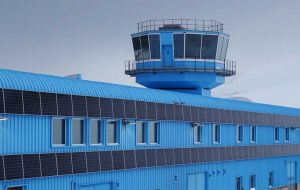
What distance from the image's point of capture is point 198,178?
38906 millimetres

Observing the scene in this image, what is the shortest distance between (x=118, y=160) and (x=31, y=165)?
6.79 m

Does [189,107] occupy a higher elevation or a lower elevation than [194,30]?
lower

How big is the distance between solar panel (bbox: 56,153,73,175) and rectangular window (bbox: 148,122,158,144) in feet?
25.2

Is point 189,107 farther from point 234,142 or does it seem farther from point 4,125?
point 4,125

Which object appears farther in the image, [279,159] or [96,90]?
[279,159]

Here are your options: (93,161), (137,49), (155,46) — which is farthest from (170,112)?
(137,49)

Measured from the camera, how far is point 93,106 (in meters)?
29.5

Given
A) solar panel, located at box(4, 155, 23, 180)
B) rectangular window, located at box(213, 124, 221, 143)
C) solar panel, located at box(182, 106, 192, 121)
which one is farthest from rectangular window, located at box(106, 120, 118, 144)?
rectangular window, located at box(213, 124, 221, 143)

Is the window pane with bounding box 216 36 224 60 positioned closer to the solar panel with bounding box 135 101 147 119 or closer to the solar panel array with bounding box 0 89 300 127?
the solar panel array with bounding box 0 89 300 127

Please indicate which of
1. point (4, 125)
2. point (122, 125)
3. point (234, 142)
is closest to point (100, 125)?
point (122, 125)

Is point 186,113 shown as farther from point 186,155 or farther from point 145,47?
point 145,47

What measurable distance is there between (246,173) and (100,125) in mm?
18722

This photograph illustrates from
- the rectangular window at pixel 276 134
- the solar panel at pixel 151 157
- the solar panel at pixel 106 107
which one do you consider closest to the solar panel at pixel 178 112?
the solar panel at pixel 151 157

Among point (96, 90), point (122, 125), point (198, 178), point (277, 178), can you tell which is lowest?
point (277, 178)
